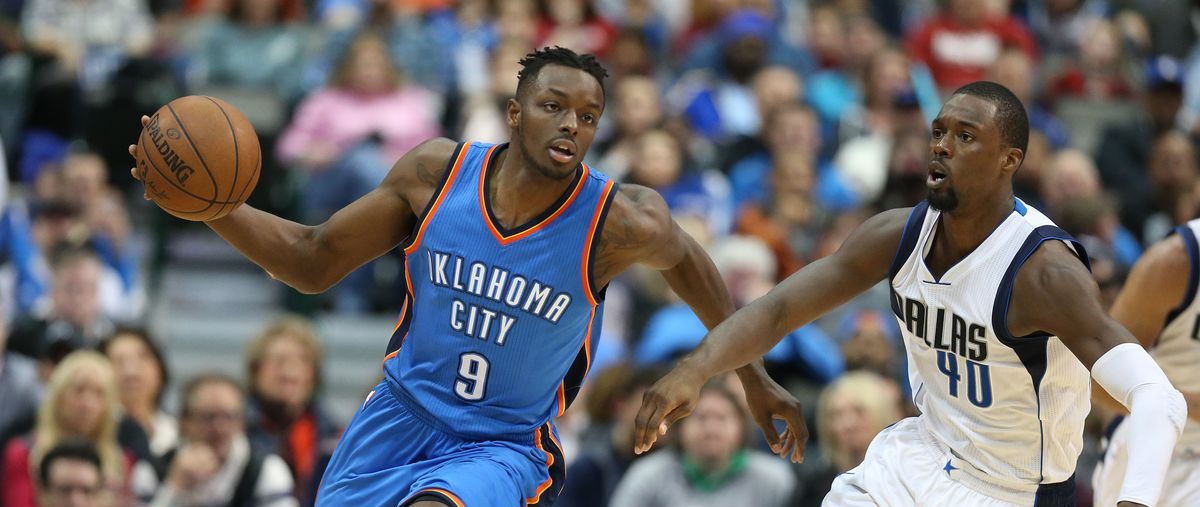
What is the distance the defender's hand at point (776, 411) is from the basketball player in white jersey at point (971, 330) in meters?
0.42

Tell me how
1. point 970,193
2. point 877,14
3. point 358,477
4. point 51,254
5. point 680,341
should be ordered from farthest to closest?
point 877,14
point 51,254
point 680,341
point 358,477
point 970,193

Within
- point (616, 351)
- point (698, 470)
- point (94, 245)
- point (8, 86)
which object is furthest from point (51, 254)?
point (698, 470)

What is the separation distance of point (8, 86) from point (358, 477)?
7.47 metres

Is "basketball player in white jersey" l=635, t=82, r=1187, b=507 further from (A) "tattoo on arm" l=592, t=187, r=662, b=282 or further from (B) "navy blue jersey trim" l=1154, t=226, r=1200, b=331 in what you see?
(B) "navy blue jersey trim" l=1154, t=226, r=1200, b=331

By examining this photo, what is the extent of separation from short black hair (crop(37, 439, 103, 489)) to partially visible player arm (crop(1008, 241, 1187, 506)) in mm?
4780

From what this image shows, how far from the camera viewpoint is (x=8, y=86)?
1188cm

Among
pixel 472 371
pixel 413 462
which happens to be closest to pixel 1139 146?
pixel 472 371

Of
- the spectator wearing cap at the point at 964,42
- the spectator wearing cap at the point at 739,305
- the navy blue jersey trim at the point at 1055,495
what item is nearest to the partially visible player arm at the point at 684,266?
the navy blue jersey trim at the point at 1055,495

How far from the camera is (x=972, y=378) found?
5285 millimetres

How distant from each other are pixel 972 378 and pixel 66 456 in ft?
15.4

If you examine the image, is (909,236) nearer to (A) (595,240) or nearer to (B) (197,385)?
(A) (595,240)

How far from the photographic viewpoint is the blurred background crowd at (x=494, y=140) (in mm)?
8398

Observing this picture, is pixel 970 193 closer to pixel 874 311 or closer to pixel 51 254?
pixel 874 311

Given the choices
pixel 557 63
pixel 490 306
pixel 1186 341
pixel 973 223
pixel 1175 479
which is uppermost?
pixel 557 63
